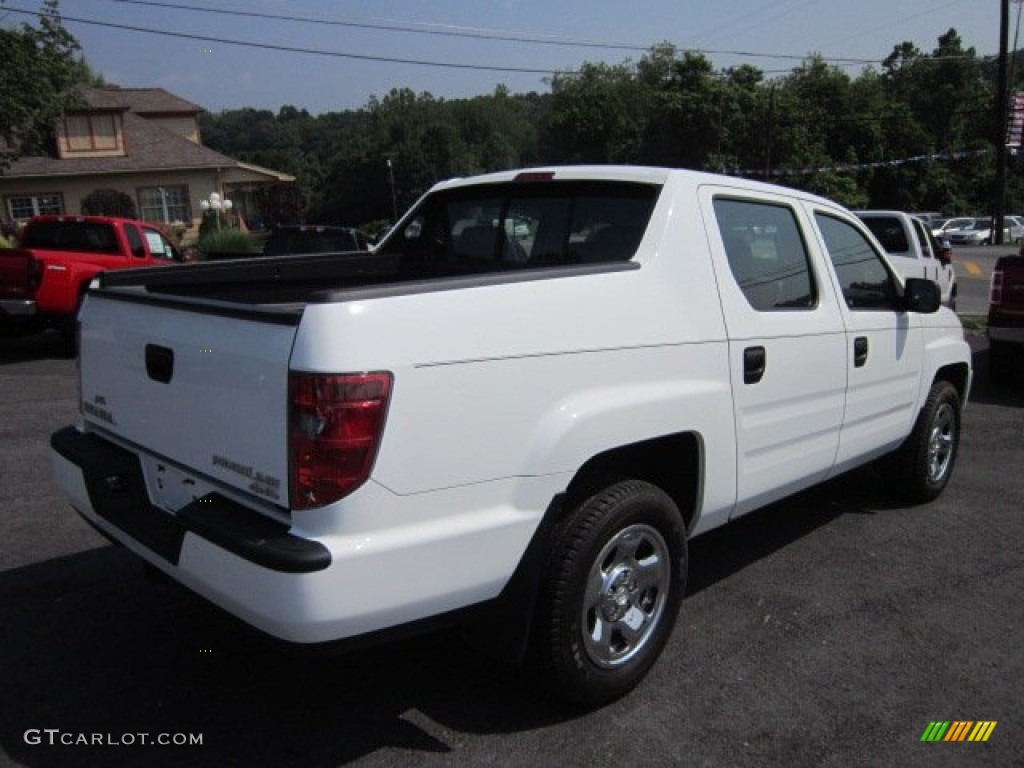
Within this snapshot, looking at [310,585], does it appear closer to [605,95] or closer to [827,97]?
[827,97]

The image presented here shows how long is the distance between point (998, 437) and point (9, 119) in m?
18.8

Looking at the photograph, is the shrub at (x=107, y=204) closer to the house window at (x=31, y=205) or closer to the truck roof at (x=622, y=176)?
the house window at (x=31, y=205)

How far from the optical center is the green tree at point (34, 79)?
687 inches

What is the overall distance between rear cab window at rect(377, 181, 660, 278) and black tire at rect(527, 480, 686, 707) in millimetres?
994

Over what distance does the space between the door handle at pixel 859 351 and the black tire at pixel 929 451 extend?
1.04m

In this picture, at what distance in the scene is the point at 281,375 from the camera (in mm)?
2398

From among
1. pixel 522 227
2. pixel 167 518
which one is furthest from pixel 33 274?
pixel 167 518

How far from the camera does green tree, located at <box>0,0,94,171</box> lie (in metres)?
17.4

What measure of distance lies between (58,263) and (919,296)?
9.79 m

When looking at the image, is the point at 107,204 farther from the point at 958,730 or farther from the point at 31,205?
the point at 958,730

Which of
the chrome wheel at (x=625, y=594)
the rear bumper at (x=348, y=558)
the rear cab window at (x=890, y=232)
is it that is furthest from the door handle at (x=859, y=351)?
the rear cab window at (x=890, y=232)

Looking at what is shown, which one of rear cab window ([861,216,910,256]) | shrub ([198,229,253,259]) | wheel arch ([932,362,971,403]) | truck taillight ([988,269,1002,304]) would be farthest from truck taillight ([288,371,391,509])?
shrub ([198,229,253,259])

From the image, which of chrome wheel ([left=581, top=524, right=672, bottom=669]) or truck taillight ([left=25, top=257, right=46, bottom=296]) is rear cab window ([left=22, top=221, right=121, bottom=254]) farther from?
chrome wheel ([left=581, top=524, right=672, bottom=669])

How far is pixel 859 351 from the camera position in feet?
14.1
